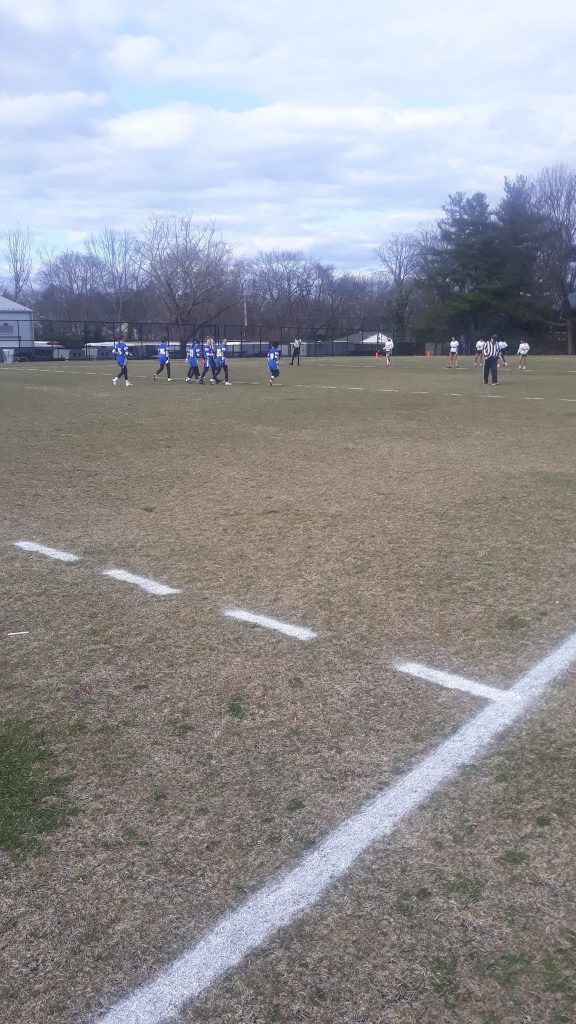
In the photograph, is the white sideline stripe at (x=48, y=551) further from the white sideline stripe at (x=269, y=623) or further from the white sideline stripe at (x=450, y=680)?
the white sideline stripe at (x=450, y=680)

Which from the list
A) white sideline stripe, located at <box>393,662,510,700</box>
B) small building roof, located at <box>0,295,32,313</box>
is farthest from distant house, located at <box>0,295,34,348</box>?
white sideline stripe, located at <box>393,662,510,700</box>

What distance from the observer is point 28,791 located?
311 cm

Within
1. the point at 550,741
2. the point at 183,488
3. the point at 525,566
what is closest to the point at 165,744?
the point at 550,741

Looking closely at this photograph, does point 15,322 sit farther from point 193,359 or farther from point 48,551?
point 48,551

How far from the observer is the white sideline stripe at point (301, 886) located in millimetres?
2160

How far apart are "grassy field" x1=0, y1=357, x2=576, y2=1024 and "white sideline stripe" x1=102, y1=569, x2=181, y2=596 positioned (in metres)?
0.09

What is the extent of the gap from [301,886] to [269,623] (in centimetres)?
236

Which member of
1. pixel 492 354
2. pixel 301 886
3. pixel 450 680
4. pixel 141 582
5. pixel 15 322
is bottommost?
pixel 301 886

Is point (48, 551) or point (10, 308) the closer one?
point (48, 551)

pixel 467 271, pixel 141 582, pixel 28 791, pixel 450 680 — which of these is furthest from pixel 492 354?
pixel 467 271

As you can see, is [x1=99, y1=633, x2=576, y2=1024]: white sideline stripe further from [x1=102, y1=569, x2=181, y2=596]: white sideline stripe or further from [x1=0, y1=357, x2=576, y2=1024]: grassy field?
[x1=102, y1=569, x2=181, y2=596]: white sideline stripe

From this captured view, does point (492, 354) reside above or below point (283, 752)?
above

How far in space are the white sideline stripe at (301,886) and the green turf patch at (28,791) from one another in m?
0.80

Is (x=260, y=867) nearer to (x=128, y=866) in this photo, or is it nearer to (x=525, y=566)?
(x=128, y=866)
